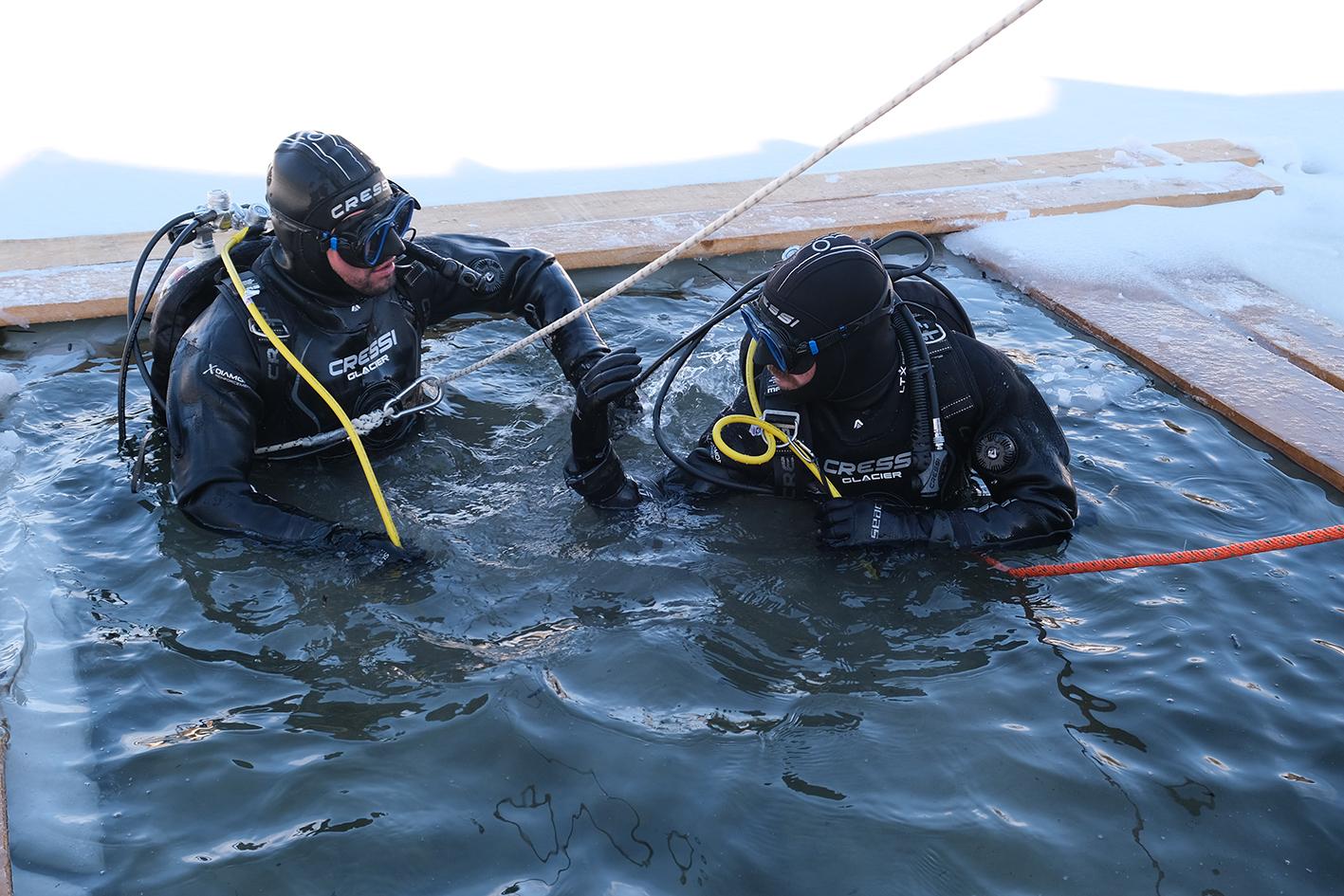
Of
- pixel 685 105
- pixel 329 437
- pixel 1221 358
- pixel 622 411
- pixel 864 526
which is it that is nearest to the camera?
pixel 864 526

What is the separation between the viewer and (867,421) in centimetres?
332

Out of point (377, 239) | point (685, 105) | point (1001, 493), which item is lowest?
point (1001, 493)

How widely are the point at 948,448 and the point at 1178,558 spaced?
690 millimetres

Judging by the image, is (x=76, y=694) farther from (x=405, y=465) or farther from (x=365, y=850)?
(x=405, y=465)

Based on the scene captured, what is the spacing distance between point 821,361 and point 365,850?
5.38 ft

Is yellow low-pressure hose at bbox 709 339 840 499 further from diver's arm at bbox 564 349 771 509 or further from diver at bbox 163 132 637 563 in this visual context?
diver at bbox 163 132 637 563

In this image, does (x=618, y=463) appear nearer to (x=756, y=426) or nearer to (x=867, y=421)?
(x=756, y=426)

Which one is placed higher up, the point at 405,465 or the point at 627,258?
the point at 627,258

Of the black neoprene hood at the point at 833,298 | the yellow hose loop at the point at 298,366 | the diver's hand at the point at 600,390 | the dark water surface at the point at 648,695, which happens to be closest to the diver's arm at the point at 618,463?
the diver's hand at the point at 600,390

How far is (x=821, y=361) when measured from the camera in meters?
3.07

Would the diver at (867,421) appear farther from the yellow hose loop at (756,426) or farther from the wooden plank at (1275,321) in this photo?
the wooden plank at (1275,321)

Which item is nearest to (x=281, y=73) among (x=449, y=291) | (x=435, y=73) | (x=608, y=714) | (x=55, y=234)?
(x=435, y=73)

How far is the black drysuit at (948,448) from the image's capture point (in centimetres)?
326

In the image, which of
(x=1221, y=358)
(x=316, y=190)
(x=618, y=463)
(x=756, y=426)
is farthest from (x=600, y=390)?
(x=1221, y=358)
